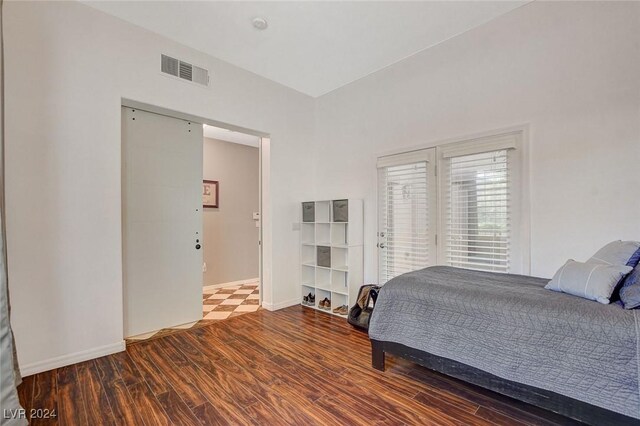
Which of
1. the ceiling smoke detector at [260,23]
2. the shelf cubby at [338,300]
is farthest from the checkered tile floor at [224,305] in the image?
the ceiling smoke detector at [260,23]

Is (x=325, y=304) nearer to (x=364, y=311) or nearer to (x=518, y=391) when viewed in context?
(x=364, y=311)

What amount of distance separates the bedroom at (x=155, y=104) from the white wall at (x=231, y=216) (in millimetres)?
2028

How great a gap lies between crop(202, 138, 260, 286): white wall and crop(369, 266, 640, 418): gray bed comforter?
354cm

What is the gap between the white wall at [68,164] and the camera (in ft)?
7.05

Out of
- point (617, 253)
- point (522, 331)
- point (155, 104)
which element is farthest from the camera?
point (155, 104)

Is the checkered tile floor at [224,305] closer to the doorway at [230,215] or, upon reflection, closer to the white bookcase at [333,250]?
the doorway at [230,215]

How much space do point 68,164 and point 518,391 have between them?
11.7 feet

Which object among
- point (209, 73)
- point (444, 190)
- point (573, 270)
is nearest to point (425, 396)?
point (573, 270)

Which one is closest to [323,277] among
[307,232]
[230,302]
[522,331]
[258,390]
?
[307,232]

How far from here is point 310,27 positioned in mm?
2742

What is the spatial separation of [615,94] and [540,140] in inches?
20.0

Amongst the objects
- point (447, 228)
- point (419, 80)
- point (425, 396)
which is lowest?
point (425, 396)

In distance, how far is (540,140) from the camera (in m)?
2.38

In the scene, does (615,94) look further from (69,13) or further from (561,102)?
(69,13)
